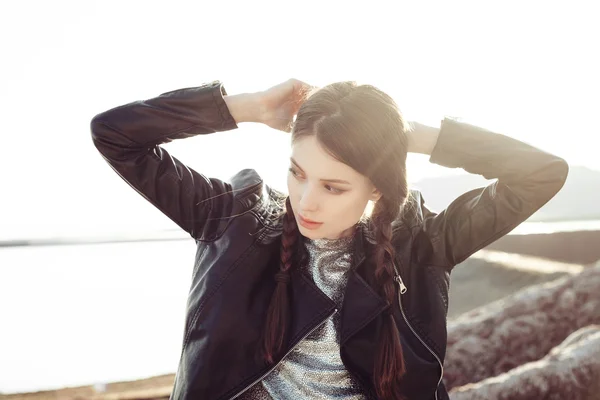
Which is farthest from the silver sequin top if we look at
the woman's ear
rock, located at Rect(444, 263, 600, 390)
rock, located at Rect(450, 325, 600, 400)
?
rock, located at Rect(444, 263, 600, 390)

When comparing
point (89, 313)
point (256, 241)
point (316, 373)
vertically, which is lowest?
point (89, 313)

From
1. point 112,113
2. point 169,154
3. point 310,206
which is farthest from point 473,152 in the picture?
point 112,113

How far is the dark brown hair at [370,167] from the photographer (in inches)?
44.7

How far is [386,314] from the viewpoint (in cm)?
128

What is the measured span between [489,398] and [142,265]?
2.21 metres

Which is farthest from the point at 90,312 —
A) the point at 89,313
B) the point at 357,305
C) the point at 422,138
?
the point at 422,138

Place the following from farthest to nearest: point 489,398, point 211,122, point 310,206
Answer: point 489,398 < point 211,122 < point 310,206

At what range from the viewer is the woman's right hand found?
1288 mm

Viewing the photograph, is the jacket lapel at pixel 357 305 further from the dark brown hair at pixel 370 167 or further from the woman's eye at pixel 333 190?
the woman's eye at pixel 333 190

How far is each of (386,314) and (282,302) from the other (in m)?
0.28

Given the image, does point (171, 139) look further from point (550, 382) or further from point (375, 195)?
point (550, 382)

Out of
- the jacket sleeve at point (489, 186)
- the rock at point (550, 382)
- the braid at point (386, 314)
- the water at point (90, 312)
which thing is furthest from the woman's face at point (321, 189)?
the water at point (90, 312)

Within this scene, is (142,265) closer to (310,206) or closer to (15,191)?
(15,191)

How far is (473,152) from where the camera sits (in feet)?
4.22
